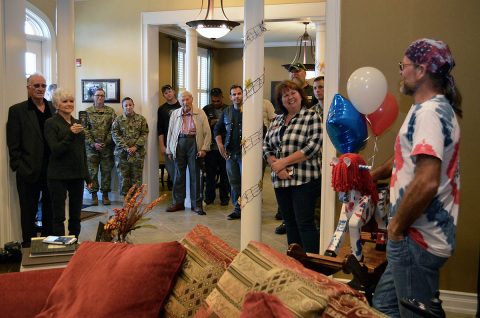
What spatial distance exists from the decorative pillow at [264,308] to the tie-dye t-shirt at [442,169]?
2.59 ft

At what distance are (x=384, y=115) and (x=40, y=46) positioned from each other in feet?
17.4

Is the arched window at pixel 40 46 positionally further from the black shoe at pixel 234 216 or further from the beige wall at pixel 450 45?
the beige wall at pixel 450 45

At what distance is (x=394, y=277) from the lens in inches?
70.0

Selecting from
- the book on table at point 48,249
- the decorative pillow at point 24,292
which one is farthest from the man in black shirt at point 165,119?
the decorative pillow at point 24,292

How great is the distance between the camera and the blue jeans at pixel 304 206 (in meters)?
3.26

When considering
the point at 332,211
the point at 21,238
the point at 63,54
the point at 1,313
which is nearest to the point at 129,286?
the point at 1,313

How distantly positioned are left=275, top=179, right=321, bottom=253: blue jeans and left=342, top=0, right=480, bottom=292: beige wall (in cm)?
47

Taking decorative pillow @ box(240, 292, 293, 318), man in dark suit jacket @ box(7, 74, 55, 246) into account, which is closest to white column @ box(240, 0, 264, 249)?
man in dark suit jacket @ box(7, 74, 55, 246)

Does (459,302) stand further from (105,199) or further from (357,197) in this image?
(105,199)

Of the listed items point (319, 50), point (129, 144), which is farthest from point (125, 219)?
point (319, 50)

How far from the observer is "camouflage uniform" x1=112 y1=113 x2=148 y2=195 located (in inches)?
242

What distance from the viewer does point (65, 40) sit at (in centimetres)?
439

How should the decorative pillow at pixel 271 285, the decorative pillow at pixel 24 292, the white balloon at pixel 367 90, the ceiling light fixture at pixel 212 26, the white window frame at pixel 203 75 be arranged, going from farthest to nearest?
the white window frame at pixel 203 75
the ceiling light fixture at pixel 212 26
the white balloon at pixel 367 90
the decorative pillow at pixel 24 292
the decorative pillow at pixel 271 285

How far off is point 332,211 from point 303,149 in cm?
45
